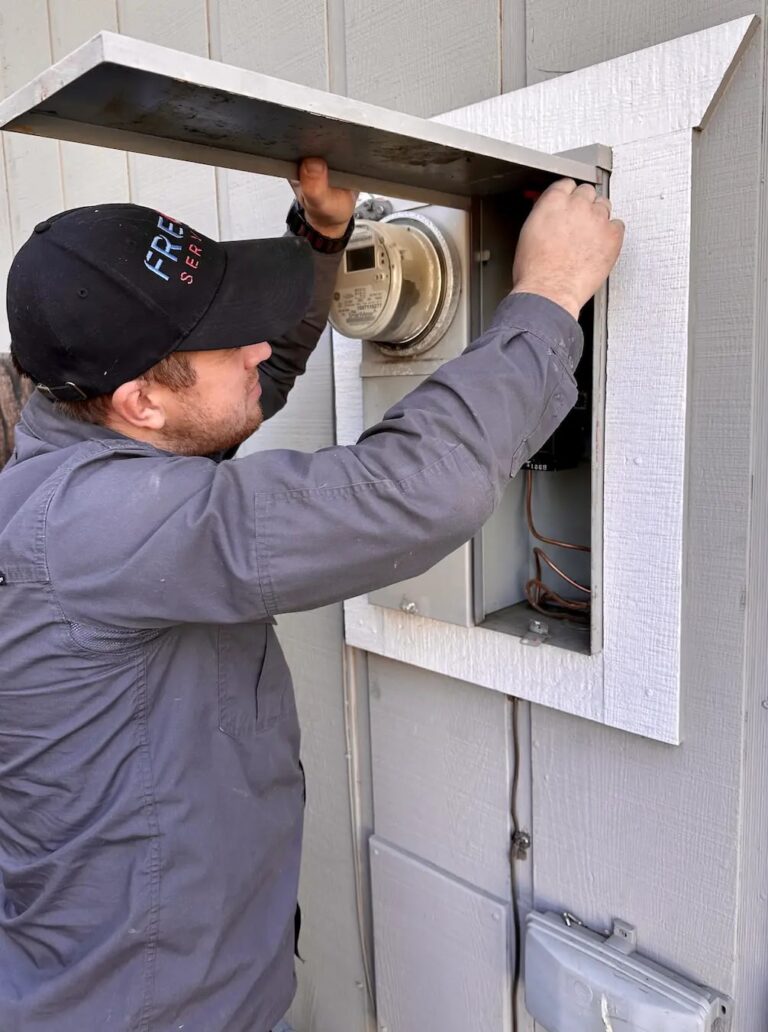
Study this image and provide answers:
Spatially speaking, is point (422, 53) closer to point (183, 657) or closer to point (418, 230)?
point (418, 230)

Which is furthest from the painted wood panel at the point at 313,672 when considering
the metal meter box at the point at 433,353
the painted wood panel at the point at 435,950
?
the metal meter box at the point at 433,353

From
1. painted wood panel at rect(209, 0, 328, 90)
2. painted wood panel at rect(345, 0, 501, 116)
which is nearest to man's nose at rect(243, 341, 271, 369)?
painted wood panel at rect(345, 0, 501, 116)

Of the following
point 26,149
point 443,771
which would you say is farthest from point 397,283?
point 26,149

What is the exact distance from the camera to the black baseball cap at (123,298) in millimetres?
968

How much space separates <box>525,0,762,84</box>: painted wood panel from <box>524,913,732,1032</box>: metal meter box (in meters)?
1.16

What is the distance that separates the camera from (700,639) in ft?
3.53

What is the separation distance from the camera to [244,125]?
88 centimetres

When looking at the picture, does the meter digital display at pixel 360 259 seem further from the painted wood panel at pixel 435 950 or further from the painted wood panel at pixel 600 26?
the painted wood panel at pixel 435 950

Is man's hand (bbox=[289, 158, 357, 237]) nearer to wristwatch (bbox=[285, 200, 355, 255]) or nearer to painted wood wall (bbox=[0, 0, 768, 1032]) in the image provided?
wristwatch (bbox=[285, 200, 355, 255])

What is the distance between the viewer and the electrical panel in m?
1.17

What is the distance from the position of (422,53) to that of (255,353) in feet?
1.82

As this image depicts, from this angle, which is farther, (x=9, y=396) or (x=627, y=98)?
(x=9, y=396)

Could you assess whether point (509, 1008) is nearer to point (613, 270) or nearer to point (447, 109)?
point (613, 270)

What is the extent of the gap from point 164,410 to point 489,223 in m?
0.52
